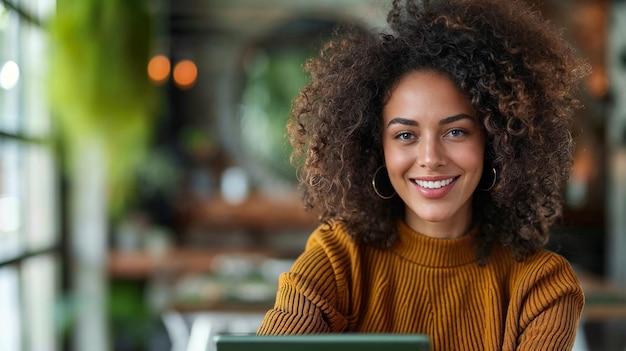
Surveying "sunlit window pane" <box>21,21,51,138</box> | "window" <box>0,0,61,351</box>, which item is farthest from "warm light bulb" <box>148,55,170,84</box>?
"sunlit window pane" <box>21,21,51,138</box>

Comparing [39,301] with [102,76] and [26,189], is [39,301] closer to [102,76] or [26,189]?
[26,189]

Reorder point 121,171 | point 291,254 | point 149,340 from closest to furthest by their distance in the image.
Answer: point 121,171, point 149,340, point 291,254

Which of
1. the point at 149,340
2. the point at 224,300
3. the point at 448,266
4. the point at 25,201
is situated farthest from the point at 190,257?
the point at 448,266

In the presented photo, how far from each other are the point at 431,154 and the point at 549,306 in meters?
0.27

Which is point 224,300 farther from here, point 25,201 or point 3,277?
point 25,201

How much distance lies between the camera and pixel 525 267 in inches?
46.3

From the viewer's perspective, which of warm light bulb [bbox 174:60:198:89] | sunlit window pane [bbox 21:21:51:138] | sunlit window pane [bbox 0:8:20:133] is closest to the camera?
sunlit window pane [bbox 0:8:20:133]

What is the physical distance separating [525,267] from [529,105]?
0.24 meters

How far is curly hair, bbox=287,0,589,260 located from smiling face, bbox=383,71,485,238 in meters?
0.02

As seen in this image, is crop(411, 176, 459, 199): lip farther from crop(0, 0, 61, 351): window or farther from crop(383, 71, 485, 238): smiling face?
crop(0, 0, 61, 351): window

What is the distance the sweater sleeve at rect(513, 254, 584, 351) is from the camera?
110cm

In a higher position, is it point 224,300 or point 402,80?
point 402,80

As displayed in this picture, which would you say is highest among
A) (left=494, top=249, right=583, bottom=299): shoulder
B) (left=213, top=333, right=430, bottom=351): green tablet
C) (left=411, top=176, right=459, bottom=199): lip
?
(left=411, top=176, right=459, bottom=199): lip

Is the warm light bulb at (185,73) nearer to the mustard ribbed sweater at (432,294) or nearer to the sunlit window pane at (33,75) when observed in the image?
the sunlit window pane at (33,75)
